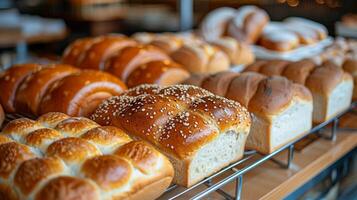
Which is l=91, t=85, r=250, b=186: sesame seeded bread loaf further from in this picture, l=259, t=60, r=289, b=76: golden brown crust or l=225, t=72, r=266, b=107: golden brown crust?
l=259, t=60, r=289, b=76: golden brown crust

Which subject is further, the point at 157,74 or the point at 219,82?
the point at 157,74

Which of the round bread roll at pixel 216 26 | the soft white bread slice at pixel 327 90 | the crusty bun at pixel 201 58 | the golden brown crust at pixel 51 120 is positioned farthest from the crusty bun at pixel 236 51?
the golden brown crust at pixel 51 120

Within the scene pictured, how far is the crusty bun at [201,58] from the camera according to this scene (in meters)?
2.29

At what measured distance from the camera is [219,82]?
1.72 meters

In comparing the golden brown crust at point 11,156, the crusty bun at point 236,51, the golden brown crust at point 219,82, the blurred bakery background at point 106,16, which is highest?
the golden brown crust at point 11,156

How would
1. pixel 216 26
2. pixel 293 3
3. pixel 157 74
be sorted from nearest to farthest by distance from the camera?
pixel 157 74
pixel 216 26
pixel 293 3

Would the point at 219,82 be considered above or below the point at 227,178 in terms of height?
above

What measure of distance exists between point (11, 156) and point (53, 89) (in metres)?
0.74

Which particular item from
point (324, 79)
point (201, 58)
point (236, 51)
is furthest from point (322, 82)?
point (236, 51)

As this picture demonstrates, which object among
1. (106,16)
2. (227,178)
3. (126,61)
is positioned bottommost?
(106,16)

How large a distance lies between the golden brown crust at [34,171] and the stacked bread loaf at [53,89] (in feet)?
2.23

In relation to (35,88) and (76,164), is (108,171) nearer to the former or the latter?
(76,164)

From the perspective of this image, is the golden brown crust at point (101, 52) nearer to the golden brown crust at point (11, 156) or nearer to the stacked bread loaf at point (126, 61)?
the stacked bread loaf at point (126, 61)

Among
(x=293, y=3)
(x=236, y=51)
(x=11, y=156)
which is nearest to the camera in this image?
(x=11, y=156)
